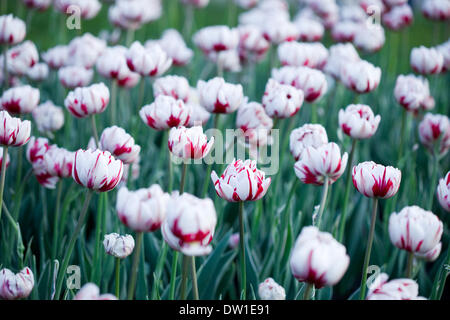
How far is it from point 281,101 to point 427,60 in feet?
2.56

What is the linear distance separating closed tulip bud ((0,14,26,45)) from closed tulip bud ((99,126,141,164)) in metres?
0.68

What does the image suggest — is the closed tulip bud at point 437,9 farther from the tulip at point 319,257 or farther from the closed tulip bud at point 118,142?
the tulip at point 319,257

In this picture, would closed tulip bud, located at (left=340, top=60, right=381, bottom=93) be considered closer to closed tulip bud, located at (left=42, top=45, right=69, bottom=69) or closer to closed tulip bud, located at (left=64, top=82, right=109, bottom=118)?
closed tulip bud, located at (left=64, top=82, right=109, bottom=118)

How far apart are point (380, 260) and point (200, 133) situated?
75 cm

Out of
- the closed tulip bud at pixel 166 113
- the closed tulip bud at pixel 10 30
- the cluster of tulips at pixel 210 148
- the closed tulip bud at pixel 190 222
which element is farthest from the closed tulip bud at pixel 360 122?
the closed tulip bud at pixel 10 30

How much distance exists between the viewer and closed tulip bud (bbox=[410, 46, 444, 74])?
1.82 metres

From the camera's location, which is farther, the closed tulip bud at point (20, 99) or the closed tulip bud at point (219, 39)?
the closed tulip bud at point (219, 39)

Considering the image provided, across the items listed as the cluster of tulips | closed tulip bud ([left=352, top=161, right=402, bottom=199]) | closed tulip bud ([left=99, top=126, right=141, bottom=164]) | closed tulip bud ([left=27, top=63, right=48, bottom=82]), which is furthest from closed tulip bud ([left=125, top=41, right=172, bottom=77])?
closed tulip bud ([left=352, top=161, right=402, bottom=199])

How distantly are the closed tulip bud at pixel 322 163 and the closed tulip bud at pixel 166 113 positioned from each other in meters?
0.33

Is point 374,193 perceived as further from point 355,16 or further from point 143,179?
point 355,16

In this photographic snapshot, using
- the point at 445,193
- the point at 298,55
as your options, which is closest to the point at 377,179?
the point at 445,193

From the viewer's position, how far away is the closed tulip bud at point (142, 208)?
77 centimetres

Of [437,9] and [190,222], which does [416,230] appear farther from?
[437,9]
